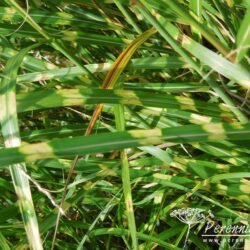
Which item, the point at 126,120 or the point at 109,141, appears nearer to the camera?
the point at 109,141

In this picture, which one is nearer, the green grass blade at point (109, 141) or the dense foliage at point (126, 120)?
the green grass blade at point (109, 141)

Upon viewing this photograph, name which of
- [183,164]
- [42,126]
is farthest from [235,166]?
[42,126]

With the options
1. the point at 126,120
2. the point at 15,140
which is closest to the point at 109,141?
the point at 15,140

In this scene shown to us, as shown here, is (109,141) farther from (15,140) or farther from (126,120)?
(126,120)

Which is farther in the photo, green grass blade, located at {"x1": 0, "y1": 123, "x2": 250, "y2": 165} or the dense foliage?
the dense foliage

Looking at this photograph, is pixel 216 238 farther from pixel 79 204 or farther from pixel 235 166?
pixel 79 204

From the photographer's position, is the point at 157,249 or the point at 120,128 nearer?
the point at 120,128

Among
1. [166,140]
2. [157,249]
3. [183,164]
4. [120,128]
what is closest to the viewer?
[166,140]

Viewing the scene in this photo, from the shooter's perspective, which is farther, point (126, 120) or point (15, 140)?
point (126, 120)
